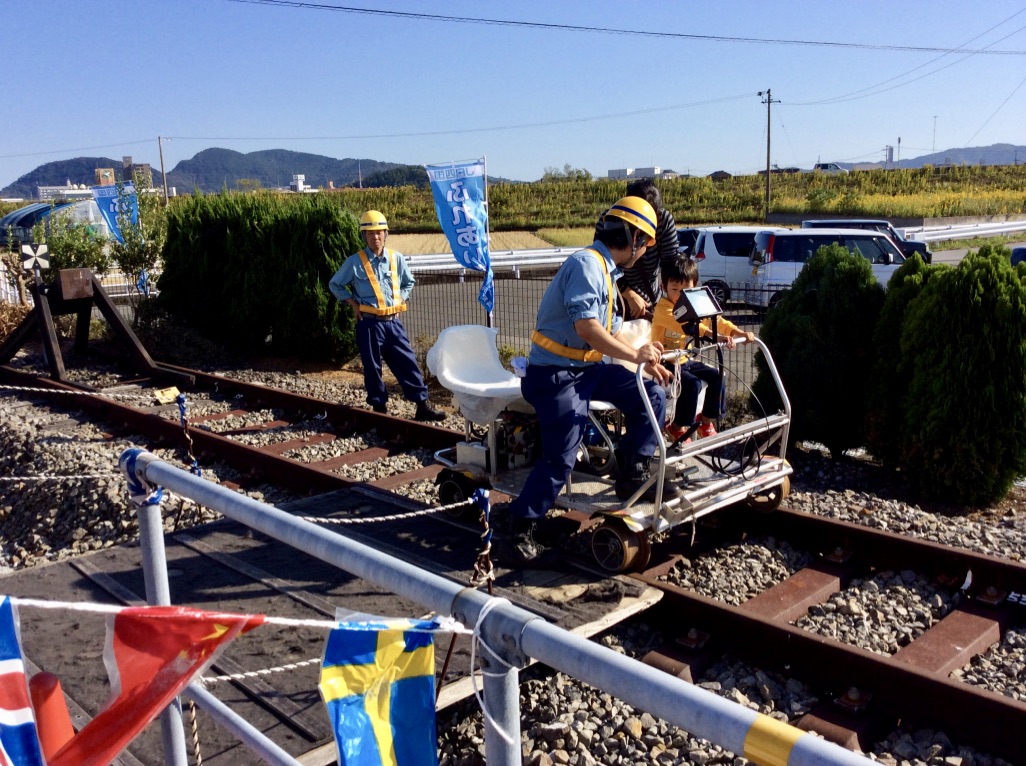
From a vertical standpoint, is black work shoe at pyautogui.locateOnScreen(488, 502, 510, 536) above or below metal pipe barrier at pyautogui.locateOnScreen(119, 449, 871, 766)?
below

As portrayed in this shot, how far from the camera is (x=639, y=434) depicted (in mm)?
5211

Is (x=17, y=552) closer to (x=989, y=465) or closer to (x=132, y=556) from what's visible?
→ (x=132, y=556)

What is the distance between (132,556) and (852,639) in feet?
13.3

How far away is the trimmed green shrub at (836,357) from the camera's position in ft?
25.6

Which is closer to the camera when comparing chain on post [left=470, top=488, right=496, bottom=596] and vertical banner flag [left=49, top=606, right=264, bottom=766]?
vertical banner flag [left=49, top=606, right=264, bottom=766]

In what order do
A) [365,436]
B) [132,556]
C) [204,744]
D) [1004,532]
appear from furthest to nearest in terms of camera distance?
[365,436] < [1004,532] < [132,556] < [204,744]

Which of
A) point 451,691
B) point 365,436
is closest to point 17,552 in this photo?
point 365,436

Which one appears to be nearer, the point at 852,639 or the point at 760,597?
the point at 852,639

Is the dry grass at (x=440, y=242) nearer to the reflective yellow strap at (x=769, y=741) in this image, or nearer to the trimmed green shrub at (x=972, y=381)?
the trimmed green shrub at (x=972, y=381)

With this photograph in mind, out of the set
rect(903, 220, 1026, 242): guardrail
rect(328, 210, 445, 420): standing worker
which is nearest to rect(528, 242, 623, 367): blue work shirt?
rect(328, 210, 445, 420): standing worker

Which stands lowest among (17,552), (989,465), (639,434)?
(17,552)

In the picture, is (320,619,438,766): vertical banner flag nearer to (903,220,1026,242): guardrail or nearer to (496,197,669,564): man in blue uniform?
(496,197,669,564): man in blue uniform

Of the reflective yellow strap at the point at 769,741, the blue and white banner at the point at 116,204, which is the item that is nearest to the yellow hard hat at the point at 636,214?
the reflective yellow strap at the point at 769,741

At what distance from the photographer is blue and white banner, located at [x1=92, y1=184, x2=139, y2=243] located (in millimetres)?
15039
